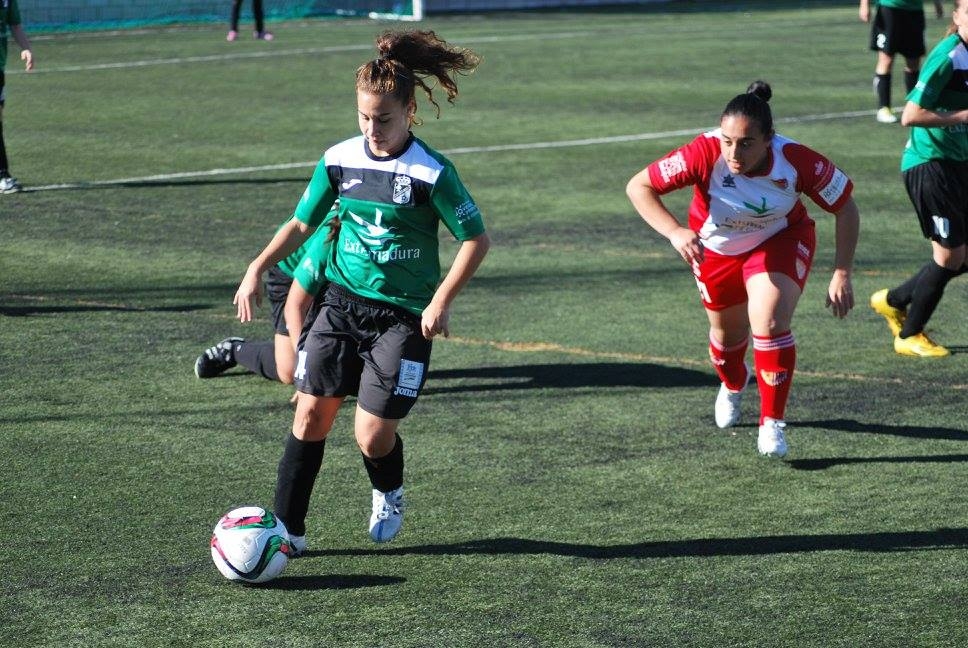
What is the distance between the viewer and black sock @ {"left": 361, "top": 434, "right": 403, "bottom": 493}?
5766 mm

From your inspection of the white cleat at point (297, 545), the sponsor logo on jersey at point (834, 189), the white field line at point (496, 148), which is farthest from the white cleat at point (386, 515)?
the white field line at point (496, 148)

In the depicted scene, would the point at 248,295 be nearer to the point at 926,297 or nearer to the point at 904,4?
the point at 926,297

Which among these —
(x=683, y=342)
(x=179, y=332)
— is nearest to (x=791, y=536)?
(x=683, y=342)

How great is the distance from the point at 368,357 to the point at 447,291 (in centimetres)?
43

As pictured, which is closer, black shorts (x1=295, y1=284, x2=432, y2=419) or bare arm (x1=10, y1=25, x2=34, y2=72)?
black shorts (x1=295, y1=284, x2=432, y2=419)

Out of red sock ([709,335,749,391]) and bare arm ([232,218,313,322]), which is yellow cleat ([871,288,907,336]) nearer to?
red sock ([709,335,749,391])

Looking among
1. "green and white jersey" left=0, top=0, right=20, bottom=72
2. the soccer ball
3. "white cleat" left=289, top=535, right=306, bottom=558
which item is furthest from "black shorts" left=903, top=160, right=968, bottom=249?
"green and white jersey" left=0, top=0, right=20, bottom=72

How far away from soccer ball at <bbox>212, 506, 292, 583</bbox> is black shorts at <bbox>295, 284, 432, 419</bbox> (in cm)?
51

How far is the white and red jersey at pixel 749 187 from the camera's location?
6.83 meters

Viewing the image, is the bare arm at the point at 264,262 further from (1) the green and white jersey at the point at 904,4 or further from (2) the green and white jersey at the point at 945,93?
(1) the green and white jersey at the point at 904,4

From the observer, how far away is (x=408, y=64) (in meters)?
5.64

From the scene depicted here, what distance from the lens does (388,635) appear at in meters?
4.96

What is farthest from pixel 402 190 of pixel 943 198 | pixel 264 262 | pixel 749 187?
pixel 943 198

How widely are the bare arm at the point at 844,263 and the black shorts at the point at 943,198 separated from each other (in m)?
1.86
